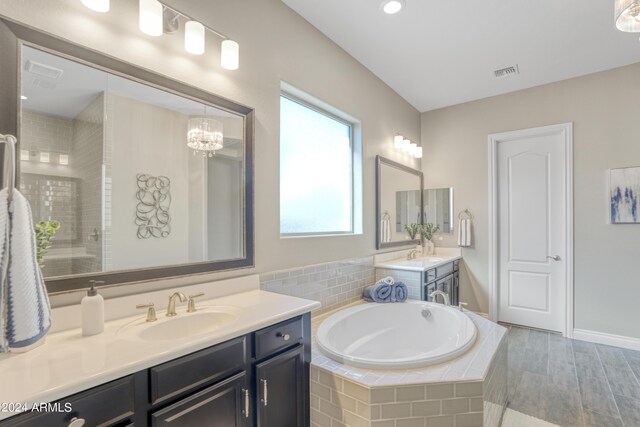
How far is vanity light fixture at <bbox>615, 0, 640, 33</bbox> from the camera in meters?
1.42

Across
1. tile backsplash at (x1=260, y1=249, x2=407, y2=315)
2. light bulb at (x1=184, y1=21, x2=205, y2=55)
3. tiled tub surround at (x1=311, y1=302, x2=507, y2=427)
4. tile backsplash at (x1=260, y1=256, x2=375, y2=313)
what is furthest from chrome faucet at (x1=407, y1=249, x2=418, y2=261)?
light bulb at (x1=184, y1=21, x2=205, y2=55)

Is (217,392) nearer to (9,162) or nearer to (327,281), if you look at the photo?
(9,162)

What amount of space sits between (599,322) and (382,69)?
3.49 metres

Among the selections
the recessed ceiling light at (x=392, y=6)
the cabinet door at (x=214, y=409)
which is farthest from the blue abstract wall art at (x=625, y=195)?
the cabinet door at (x=214, y=409)

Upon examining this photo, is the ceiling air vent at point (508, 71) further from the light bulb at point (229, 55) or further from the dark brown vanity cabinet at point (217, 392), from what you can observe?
the dark brown vanity cabinet at point (217, 392)

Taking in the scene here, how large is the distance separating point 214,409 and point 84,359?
47cm

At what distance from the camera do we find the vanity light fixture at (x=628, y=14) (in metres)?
1.42

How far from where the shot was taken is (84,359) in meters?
0.96

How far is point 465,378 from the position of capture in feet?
5.14

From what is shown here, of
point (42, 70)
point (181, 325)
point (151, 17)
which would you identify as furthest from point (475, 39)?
point (181, 325)

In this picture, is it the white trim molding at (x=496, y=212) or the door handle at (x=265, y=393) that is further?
the white trim molding at (x=496, y=212)

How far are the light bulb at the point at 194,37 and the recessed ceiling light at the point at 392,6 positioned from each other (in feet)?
4.50

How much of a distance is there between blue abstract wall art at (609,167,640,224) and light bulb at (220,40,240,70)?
3.81m

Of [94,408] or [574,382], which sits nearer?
[94,408]
